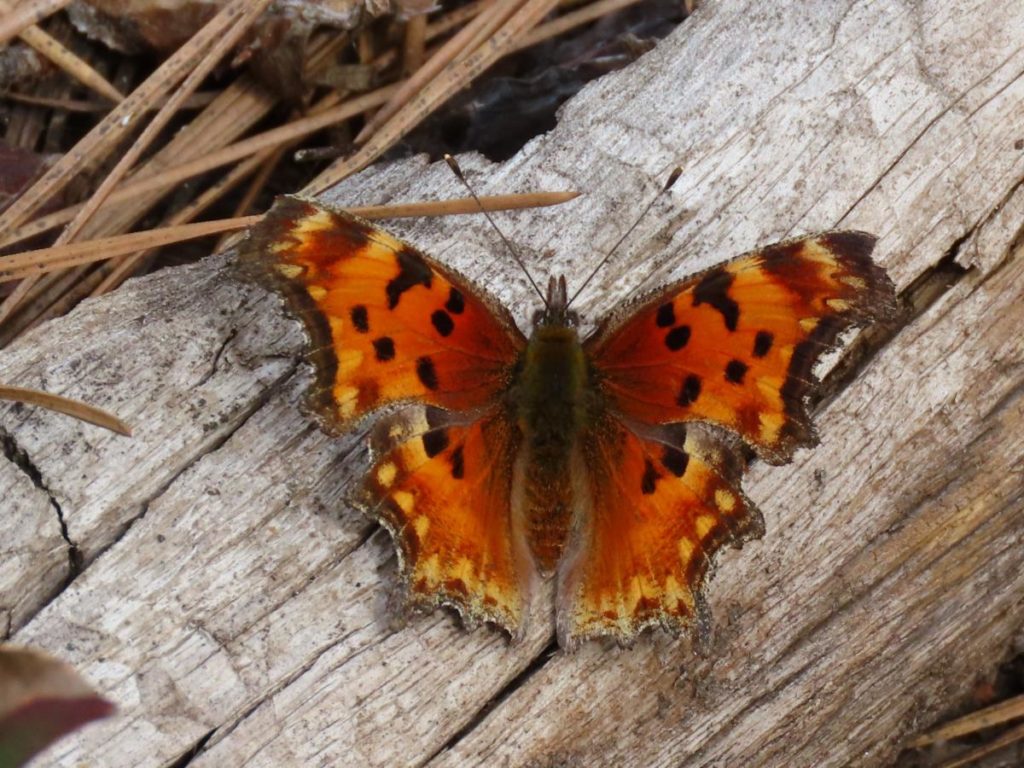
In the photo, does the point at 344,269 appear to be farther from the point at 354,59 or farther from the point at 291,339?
the point at 354,59

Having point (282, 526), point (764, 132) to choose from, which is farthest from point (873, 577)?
point (282, 526)

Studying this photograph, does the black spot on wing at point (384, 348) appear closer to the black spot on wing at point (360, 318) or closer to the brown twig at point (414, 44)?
the black spot on wing at point (360, 318)

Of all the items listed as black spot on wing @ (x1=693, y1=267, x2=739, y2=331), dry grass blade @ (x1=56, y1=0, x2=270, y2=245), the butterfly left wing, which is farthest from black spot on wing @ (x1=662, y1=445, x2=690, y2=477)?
dry grass blade @ (x1=56, y1=0, x2=270, y2=245)

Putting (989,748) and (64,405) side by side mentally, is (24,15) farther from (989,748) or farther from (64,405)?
(989,748)

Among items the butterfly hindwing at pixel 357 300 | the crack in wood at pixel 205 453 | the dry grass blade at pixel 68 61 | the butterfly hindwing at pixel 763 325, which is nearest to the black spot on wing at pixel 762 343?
the butterfly hindwing at pixel 763 325

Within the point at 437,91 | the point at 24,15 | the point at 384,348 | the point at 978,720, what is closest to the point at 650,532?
the point at 384,348

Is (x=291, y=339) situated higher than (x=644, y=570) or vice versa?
(x=291, y=339)
